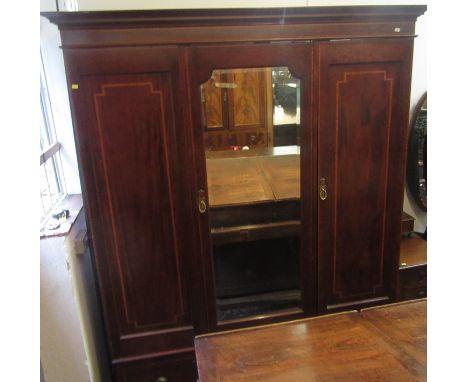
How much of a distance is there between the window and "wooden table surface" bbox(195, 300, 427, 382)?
97cm

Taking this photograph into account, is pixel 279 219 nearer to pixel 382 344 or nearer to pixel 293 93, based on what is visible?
pixel 293 93

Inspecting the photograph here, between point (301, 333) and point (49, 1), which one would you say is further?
point (49, 1)

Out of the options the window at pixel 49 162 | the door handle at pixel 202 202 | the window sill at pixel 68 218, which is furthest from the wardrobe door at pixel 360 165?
the window at pixel 49 162

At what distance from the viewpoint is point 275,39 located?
1.46m

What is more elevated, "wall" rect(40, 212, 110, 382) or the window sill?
the window sill

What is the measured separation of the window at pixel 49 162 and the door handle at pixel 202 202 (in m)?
0.64

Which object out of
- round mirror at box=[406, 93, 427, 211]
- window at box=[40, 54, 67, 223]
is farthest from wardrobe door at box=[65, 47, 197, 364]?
round mirror at box=[406, 93, 427, 211]

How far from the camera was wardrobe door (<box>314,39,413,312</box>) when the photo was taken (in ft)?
5.12

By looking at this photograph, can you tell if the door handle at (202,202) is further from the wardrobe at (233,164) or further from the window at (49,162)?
the window at (49,162)

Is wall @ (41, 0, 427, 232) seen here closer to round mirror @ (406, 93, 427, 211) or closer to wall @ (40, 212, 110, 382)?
wall @ (40, 212, 110, 382)

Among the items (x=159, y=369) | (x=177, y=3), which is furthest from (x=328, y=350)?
(x=177, y=3)

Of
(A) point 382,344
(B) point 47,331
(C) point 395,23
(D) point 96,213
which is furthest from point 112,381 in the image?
(C) point 395,23
